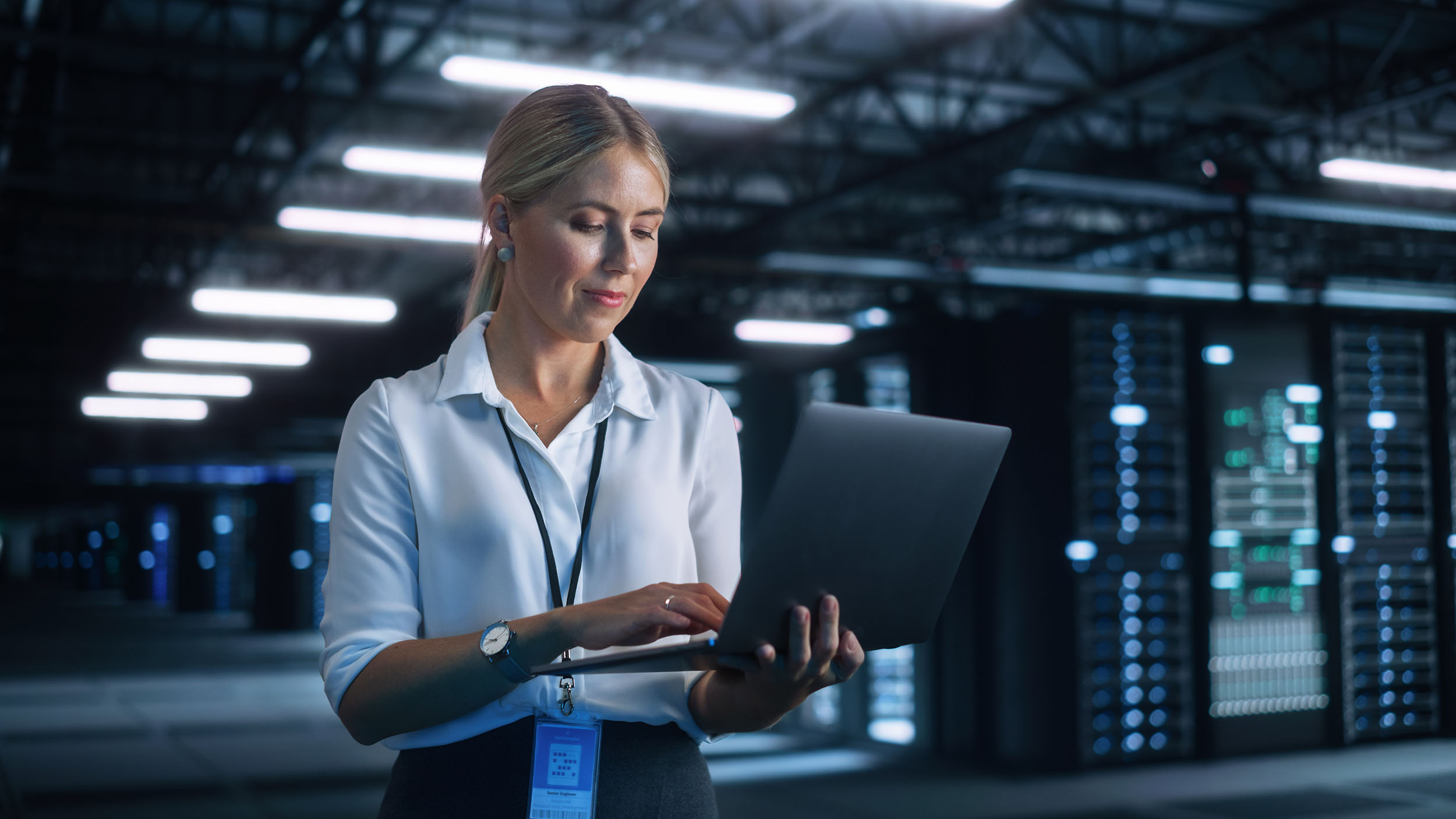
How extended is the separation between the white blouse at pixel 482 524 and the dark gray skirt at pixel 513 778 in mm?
18

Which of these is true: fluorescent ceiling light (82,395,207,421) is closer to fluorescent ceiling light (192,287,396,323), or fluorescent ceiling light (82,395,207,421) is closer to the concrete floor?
fluorescent ceiling light (192,287,396,323)

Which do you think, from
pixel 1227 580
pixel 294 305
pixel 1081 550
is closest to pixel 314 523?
pixel 294 305

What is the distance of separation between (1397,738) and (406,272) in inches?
623

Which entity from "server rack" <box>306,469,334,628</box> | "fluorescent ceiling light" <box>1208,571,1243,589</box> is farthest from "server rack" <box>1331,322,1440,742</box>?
"server rack" <box>306,469,334,628</box>

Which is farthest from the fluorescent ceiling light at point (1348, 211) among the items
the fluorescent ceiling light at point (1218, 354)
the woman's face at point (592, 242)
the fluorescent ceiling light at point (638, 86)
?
the woman's face at point (592, 242)

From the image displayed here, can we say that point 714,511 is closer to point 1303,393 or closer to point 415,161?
point 415,161

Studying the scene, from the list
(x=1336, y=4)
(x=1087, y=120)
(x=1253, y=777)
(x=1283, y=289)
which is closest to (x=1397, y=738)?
(x=1253, y=777)

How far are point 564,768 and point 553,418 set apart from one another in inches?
14.2

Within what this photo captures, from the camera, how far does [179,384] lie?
49.2 ft

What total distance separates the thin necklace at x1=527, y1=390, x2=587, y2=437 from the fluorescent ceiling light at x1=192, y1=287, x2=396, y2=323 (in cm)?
995

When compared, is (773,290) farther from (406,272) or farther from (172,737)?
(172,737)

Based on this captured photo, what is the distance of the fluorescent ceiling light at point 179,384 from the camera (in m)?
14.4

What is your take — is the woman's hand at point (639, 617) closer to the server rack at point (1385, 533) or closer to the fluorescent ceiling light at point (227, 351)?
the server rack at point (1385, 533)

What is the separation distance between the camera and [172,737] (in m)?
8.77
